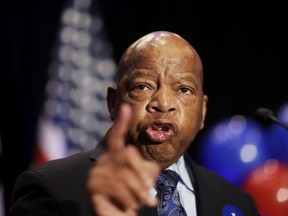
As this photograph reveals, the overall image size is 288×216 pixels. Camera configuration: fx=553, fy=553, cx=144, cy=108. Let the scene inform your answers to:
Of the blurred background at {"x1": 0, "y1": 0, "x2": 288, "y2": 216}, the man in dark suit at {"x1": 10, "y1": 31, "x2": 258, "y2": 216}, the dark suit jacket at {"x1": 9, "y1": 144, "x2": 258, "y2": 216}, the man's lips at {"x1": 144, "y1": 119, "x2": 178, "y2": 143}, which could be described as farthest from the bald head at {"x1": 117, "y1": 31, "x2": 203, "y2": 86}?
the blurred background at {"x1": 0, "y1": 0, "x2": 288, "y2": 216}

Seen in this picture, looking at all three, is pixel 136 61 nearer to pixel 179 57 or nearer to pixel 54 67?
pixel 179 57

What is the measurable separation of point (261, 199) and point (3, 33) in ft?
5.40

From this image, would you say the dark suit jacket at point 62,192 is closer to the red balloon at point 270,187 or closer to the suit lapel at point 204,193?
the suit lapel at point 204,193

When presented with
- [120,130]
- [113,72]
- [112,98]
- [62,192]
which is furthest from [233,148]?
[120,130]

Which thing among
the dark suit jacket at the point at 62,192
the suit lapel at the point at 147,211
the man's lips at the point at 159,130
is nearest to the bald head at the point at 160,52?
the man's lips at the point at 159,130

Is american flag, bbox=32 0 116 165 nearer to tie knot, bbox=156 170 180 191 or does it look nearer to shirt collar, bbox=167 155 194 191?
shirt collar, bbox=167 155 194 191

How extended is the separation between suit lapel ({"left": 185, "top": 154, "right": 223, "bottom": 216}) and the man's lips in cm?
33

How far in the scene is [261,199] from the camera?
300 cm

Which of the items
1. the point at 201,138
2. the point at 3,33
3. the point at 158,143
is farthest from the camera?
the point at 201,138

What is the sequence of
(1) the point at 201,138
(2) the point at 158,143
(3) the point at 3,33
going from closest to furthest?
(2) the point at 158,143 < (3) the point at 3,33 < (1) the point at 201,138

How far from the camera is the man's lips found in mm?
1533

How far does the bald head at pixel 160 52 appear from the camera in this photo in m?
1.63

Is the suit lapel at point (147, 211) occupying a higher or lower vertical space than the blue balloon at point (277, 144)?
higher

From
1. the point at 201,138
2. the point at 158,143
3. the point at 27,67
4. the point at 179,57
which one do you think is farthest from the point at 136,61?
the point at 201,138
